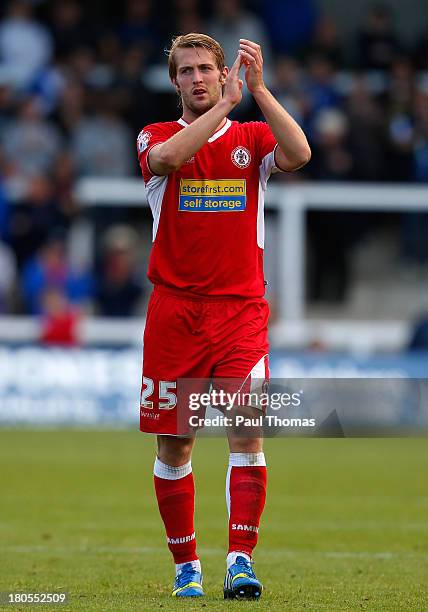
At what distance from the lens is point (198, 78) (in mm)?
6125

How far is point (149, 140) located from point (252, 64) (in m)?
0.59

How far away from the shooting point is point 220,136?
20.7 feet

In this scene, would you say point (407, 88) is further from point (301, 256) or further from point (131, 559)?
point (131, 559)

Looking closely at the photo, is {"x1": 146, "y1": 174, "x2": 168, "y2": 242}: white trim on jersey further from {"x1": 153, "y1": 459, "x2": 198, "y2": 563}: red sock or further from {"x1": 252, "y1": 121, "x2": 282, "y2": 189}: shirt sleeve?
{"x1": 153, "y1": 459, "x2": 198, "y2": 563}: red sock

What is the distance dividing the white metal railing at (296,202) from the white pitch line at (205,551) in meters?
11.0

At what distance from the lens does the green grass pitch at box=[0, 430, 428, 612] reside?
20.9 ft

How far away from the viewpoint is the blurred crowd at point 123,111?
18125 mm

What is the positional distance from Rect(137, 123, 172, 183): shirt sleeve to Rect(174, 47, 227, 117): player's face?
0.17 meters

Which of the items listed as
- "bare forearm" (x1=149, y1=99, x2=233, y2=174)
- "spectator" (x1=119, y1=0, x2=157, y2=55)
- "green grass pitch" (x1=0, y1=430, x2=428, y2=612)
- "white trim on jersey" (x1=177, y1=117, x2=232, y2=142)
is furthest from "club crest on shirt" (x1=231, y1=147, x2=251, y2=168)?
"spectator" (x1=119, y1=0, x2=157, y2=55)

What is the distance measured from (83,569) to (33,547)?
100cm

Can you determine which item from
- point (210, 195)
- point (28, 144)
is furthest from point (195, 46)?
point (28, 144)

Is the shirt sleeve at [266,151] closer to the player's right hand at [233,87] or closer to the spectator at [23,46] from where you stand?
the player's right hand at [233,87]

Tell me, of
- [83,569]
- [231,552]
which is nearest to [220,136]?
[231,552]

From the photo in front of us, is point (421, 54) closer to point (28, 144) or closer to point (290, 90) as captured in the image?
point (290, 90)
